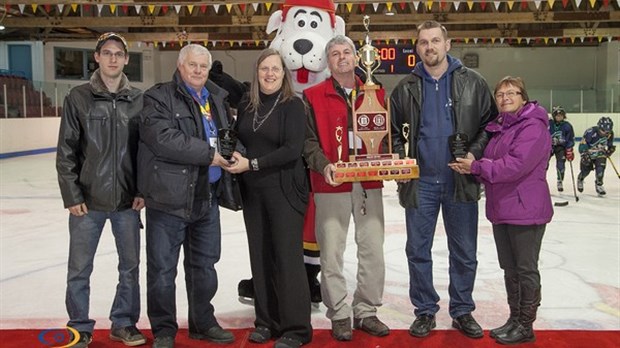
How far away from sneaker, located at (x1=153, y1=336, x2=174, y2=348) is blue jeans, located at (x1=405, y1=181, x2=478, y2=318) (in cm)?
111

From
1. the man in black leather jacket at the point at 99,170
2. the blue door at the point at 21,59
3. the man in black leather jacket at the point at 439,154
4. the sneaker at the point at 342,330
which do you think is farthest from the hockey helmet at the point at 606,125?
the blue door at the point at 21,59

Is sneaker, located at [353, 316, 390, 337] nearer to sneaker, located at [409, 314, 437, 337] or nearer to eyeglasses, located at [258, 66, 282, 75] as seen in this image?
sneaker, located at [409, 314, 437, 337]

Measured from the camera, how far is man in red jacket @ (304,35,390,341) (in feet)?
8.93

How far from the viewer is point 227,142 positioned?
247 centimetres

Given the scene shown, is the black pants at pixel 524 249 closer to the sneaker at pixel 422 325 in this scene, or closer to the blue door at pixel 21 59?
the sneaker at pixel 422 325

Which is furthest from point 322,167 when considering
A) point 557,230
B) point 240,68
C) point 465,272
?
point 240,68

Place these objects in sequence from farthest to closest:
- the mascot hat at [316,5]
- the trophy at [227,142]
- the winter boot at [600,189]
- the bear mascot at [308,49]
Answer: the winter boot at [600,189] < the mascot hat at [316,5] < the bear mascot at [308,49] < the trophy at [227,142]

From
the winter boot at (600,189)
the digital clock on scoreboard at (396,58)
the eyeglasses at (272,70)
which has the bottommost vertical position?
the winter boot at (600,189)

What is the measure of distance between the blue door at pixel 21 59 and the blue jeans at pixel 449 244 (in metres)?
16.9

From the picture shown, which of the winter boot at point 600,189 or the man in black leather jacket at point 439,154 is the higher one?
the man in black leather jacket at point 439,154

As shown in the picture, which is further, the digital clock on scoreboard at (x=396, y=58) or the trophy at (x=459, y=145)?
the digital clock on scoreboard at (x=396, y=58)

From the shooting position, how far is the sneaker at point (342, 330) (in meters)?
2.72

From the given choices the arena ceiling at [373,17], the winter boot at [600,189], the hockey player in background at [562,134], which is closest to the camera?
the hockey player in background at [562,134]

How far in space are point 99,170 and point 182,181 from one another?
36cm
